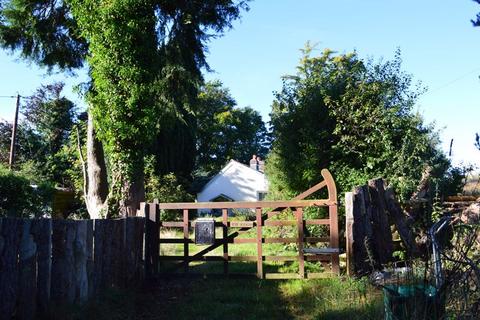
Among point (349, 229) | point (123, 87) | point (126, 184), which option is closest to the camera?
point (349, 229)

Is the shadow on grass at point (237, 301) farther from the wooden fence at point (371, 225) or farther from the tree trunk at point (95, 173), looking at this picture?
the tree trunk at point (95, 173)

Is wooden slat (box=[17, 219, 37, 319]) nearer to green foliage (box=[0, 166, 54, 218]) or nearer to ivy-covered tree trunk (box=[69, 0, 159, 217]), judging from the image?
ivy-covered tree trunk (box=[69, 0, 159, 217])

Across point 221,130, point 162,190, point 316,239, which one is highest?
point 221,130

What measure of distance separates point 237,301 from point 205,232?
7.34ft

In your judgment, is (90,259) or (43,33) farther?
(43,33)

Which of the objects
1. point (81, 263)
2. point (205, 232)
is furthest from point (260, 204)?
point (81, 263)

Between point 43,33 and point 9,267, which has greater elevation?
point 43,33

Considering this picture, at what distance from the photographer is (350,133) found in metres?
15.1

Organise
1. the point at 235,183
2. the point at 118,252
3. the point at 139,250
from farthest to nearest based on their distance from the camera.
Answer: the point at 235,183 → the point at 139,250 → the point at 118,252

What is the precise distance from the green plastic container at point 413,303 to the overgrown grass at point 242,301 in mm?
1673

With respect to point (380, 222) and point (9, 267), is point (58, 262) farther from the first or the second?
point (380, 222)

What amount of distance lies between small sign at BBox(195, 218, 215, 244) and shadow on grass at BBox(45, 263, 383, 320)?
837 millimetres

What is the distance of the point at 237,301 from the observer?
31.4 ft

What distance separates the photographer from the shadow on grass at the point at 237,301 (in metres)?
7.90
